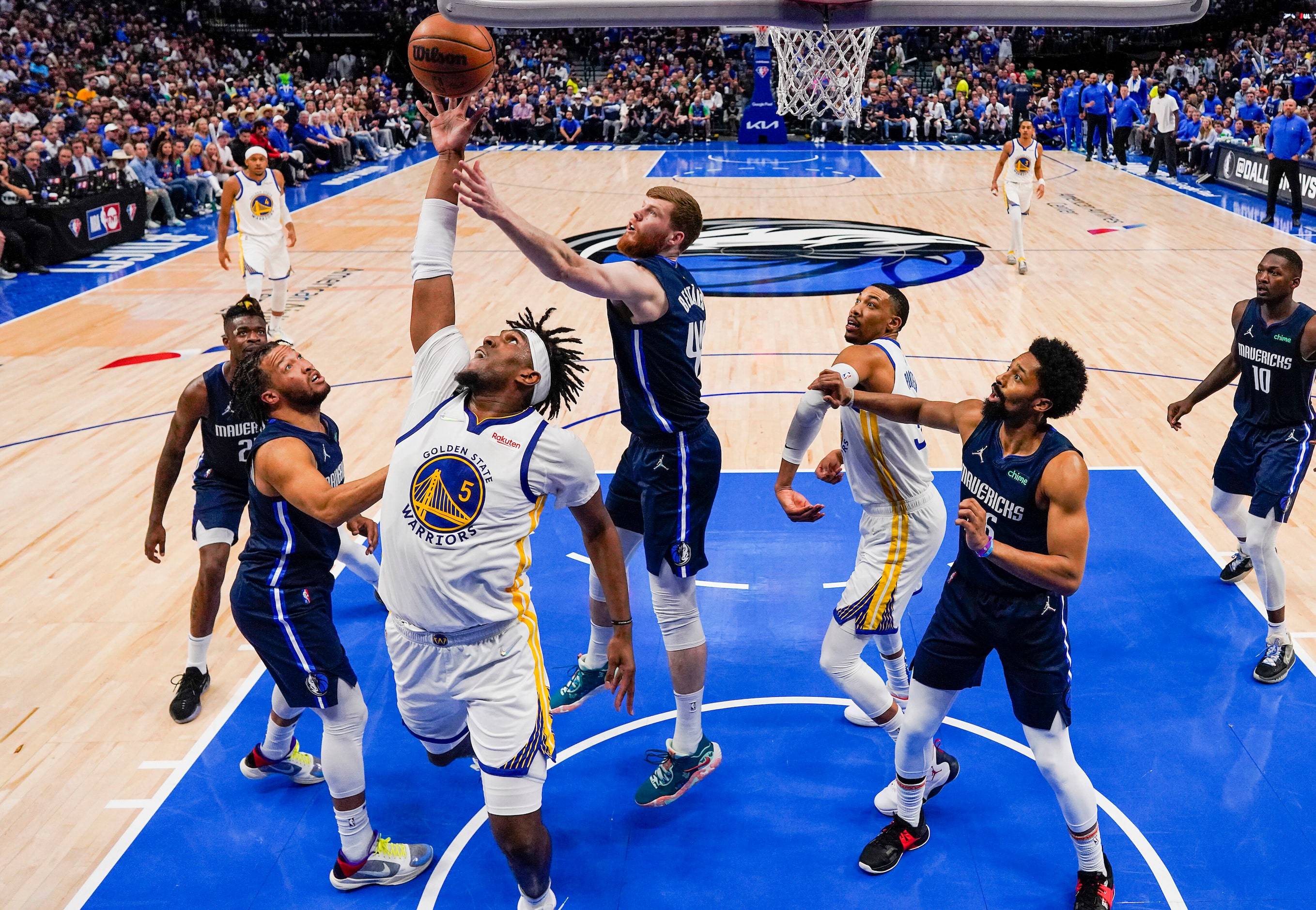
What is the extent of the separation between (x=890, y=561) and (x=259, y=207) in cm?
837

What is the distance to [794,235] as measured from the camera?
631 inches

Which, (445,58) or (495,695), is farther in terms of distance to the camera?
(445,58)

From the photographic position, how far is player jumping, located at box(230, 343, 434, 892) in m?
3.92

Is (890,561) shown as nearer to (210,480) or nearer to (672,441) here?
(672,441)

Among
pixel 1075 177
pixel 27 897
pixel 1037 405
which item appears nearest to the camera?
pixel 1037 405

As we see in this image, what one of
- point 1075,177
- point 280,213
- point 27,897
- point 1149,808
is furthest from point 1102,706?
point 1075,177

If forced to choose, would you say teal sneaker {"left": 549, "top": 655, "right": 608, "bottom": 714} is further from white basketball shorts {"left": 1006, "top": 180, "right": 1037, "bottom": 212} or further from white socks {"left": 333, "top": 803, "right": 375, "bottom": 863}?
white basketball shorts {"left": 1006, "top": 180, "right": 1037, "bottom": 212}

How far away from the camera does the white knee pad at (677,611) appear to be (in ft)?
14.5

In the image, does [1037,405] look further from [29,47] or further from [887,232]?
[29,47]

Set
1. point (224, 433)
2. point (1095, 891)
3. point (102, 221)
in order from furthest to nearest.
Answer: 1. point (102, 221)
2. point (224, 433)
3. point (1095, 891)

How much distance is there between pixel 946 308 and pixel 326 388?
8978 mm

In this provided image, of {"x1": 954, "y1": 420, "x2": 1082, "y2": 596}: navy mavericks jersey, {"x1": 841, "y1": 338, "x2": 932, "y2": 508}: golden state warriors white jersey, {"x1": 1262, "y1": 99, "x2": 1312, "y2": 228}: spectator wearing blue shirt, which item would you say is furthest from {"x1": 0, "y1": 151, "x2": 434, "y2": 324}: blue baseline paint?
{"x1": 1262, "y1": 99, "x2": 1312, "y2": 228}: spectator wearing blue shirt

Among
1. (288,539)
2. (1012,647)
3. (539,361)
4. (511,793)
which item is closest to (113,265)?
(288,539)

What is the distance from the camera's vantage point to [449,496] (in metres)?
3.45
